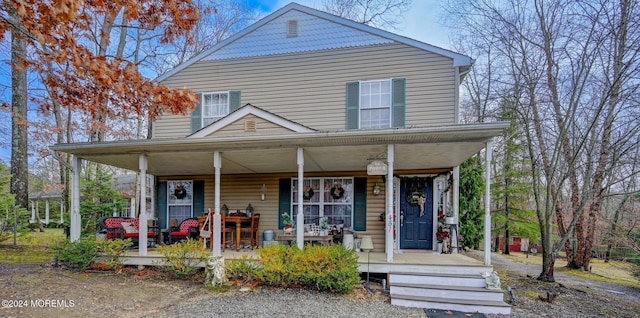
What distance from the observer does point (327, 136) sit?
6.16 meters

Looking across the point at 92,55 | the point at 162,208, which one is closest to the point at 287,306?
the point at 92,55

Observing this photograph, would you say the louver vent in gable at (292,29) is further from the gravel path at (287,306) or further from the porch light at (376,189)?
the gravel path at (287,306)

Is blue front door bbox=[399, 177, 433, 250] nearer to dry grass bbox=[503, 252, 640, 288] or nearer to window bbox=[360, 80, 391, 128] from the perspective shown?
window bbox=[360, 80, 391, 128]

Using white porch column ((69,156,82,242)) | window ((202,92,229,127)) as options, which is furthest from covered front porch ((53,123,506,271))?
window ((202,92,229,127))

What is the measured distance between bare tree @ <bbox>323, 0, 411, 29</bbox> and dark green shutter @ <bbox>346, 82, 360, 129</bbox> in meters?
8.24

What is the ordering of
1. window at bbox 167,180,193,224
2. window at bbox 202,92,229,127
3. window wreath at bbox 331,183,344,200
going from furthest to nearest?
window at bbox 167,180,193,224 → window at bbox 202,92,229,127 → window wreath at bbox 331,183,344,200

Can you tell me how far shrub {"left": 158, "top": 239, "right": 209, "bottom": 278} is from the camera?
670cm

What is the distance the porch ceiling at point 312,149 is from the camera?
600 cm

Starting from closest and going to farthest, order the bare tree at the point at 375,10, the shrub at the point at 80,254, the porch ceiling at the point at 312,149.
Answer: the porch ceiling at the point at 312,149
the shrub at the point at 80,254
the bare tree at the point at 375,10

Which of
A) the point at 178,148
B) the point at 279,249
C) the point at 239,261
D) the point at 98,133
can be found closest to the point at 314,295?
the point at 279,249

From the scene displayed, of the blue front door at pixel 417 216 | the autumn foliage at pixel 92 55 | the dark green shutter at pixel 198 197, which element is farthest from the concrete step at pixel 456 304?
the dark green shutter at pixel 198 197

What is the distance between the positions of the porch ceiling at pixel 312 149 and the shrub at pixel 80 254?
197cm

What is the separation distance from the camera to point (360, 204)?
29.5ft

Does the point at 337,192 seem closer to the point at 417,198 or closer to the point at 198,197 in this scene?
the point at 417,198
